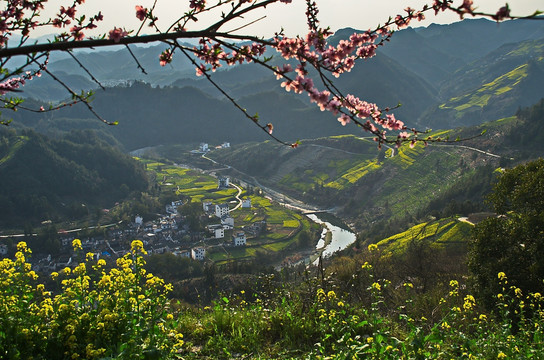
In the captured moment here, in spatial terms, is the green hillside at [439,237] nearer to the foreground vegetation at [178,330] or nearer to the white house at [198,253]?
the white house at [198,253]

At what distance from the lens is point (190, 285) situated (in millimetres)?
31922

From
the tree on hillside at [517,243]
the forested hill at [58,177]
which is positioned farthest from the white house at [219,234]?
the tree on hillside at [517,243]

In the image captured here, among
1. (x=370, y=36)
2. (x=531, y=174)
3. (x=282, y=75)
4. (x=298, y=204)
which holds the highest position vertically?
(x=370, y=36)

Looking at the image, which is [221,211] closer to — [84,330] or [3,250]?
[3,250]

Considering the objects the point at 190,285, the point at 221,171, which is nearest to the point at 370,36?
the point at 190,285

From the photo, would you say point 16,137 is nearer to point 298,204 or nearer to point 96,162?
point 96,162

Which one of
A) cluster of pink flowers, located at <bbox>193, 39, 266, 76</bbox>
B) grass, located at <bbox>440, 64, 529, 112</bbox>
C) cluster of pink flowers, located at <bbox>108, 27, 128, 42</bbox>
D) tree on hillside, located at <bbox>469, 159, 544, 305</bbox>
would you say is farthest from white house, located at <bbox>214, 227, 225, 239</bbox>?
grass, located at <bbox>440, 64, 529, 112</bbox>

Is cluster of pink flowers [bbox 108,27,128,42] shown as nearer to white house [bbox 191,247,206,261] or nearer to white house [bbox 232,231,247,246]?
white house [bbox 191,247,206,261]

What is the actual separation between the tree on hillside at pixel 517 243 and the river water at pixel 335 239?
34.8 meters

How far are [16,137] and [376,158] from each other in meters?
72.5

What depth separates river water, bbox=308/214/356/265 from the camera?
166 ft

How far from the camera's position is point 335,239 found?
55156mm

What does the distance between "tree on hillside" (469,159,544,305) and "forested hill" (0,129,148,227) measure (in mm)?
65622

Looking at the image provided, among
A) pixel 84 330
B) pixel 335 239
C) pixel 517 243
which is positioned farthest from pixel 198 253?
pixel 84 330
